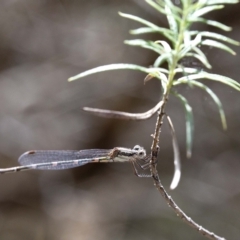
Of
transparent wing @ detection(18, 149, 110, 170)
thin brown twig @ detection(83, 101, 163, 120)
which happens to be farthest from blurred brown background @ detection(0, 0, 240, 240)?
thin brown twig @ detection(83, 101, 163, 120)

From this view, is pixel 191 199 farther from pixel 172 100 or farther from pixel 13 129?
pixel 13 129

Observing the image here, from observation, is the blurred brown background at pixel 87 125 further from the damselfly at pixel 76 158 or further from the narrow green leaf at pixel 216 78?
the narrow green leaf at pixel 216 78

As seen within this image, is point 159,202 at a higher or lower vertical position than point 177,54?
higher

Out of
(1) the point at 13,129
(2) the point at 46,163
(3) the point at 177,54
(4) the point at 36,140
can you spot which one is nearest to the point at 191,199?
(4) the point at 36,140

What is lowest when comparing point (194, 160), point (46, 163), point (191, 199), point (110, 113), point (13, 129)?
point (110, 113)

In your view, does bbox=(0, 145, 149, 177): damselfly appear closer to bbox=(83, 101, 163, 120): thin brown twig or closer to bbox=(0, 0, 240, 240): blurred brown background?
bbox=(83, 101, 163, 120): thin brown twig

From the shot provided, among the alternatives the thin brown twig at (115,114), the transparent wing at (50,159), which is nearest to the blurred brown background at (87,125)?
the transparent wing at (50,159)
